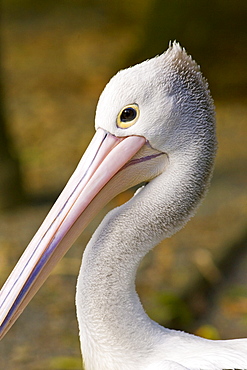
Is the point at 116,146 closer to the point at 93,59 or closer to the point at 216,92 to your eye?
the point at 216,92

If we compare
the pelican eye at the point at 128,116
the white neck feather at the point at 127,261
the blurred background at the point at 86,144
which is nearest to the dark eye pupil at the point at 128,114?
the pelican eye at the point at 128,116

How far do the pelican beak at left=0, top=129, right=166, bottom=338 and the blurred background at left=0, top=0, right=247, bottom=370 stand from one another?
1820 millimetres

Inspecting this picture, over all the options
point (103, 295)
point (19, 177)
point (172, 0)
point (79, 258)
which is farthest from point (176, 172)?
point (172, 0)

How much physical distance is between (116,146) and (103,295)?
1.52ft

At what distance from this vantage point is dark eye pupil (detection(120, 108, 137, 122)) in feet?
6.82

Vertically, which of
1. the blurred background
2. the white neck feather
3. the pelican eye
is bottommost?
the white neck feather

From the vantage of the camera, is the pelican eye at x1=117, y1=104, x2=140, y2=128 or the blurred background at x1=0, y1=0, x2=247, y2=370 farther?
the blurred background at x1=0, y1=0, x2=247, y2=370

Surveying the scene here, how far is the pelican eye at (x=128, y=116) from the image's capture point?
6.82 ft

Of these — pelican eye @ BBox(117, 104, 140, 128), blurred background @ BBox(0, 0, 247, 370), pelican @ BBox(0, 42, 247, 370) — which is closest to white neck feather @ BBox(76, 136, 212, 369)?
pelican @ BBox(0, 42, 247, 370)

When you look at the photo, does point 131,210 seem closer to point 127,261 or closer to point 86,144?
point 127,261

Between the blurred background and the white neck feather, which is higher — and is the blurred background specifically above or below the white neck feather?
above

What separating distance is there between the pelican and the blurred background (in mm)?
1747

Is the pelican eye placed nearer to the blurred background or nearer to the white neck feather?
the white neck feather

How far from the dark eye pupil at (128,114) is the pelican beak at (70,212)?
0.06 meters
